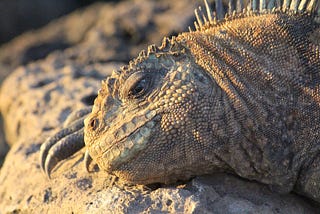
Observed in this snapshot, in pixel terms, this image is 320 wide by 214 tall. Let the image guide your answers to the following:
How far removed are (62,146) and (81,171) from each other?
24 centimetres

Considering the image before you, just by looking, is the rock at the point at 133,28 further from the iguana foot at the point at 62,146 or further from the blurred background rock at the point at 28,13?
the blurred background rock at the point at 28,13

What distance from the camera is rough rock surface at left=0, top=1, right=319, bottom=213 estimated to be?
128 inches

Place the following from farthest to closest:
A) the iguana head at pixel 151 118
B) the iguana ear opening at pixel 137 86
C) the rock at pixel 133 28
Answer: the rock at pixel 133 28, the iguana ear opening at pixel 137 86, the iguana head at pixel 151 118

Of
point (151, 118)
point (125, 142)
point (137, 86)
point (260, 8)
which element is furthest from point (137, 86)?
point (260, 8)

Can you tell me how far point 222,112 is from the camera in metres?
3.18

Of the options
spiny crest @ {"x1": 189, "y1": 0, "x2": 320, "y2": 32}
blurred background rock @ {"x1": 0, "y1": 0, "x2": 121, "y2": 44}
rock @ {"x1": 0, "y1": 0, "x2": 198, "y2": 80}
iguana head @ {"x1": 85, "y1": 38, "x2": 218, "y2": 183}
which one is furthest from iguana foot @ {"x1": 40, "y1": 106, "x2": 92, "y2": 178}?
blurred background rock @ {"x1": 0, "y1": 0, "x2": 121, "y2": 44}

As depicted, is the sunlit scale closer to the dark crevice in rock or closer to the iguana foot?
the iguana foot

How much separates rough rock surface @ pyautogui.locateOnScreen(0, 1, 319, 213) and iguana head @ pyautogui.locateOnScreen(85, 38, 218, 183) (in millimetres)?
169

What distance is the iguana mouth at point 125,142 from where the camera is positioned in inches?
125

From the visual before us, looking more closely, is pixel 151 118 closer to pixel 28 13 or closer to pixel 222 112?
pixel 222 112

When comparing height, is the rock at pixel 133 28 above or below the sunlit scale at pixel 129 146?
above

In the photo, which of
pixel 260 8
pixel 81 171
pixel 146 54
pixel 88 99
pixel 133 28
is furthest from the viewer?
pixel 133 28

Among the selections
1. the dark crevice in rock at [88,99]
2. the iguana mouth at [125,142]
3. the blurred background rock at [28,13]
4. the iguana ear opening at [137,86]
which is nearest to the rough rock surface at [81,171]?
the dark crevice in rock at [88,99]

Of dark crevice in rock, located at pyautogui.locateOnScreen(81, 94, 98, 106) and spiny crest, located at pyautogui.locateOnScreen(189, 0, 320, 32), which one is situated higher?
dark crevice in rock, located at pyautogui.locateOnScreen(81, 94, 98, 106)
